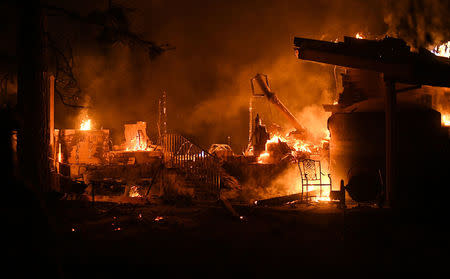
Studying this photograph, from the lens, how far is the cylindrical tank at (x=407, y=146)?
36.4ft

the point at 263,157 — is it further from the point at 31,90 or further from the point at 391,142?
the point at 31,90

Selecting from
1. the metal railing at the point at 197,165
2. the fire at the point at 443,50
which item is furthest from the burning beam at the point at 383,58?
the fire at the point at 443,50

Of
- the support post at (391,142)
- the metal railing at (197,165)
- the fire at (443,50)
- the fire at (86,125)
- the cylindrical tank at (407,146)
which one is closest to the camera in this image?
the support post at (391,142)

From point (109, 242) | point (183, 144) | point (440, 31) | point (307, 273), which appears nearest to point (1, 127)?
point (109, 242)

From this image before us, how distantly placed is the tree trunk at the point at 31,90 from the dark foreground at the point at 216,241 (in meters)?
1.07

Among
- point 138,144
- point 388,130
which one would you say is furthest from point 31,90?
point 138,144

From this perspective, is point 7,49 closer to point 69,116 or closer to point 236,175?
point 236,175

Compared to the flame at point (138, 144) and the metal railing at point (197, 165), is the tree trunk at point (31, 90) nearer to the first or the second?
the metal railing at point (197, 165)

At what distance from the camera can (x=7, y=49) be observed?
9000 mm

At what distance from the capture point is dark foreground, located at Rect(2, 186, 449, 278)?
3693mm

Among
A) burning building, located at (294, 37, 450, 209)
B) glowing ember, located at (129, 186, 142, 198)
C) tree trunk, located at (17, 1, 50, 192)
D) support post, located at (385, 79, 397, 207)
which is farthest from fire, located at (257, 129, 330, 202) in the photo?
tree trunk, located at (17, 1, 50, 192)

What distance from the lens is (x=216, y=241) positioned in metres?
7.51

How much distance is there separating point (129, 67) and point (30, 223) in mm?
26656

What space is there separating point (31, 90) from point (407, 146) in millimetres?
11588
